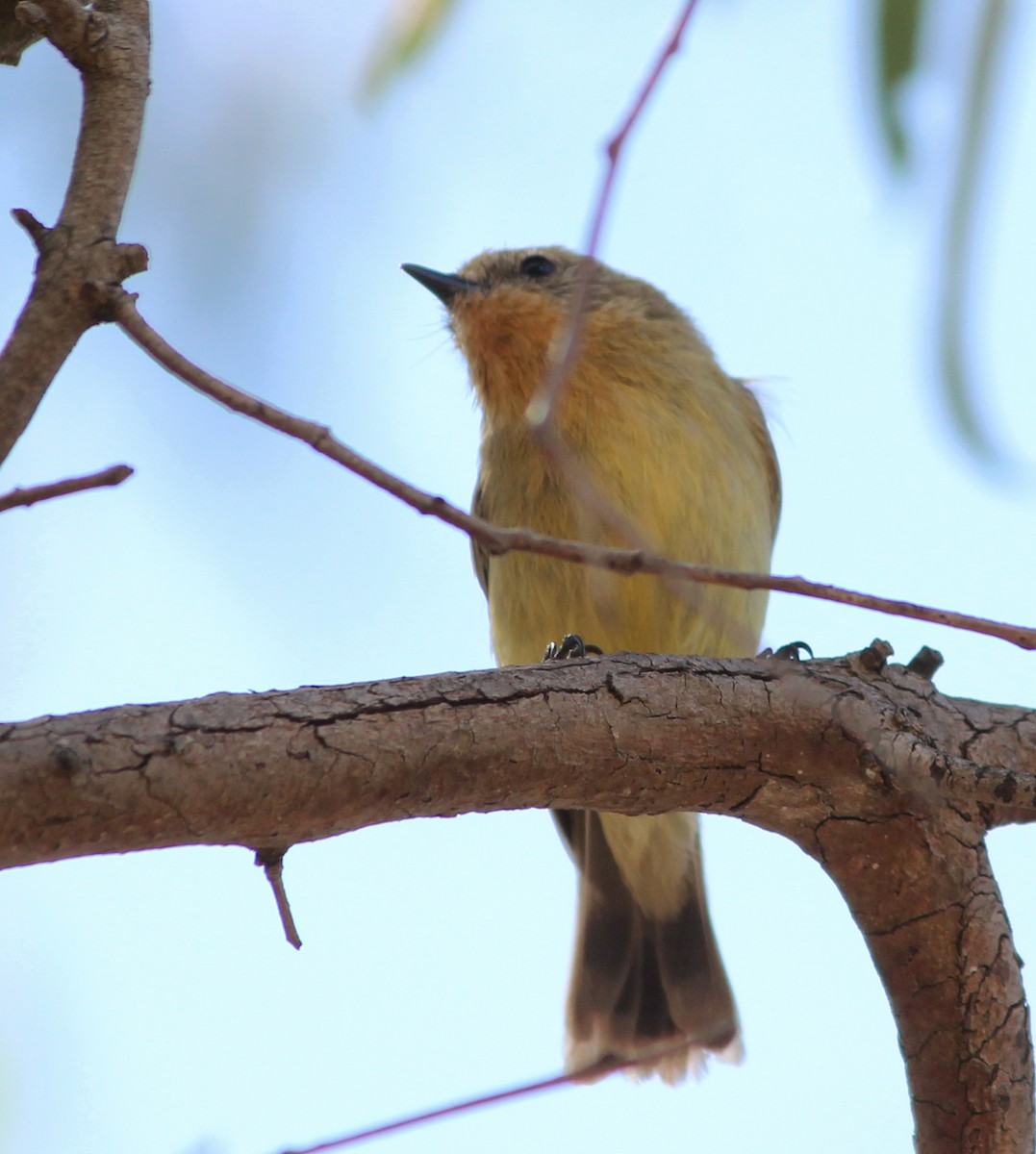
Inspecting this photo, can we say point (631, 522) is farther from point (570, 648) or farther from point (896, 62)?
point (896, 62)

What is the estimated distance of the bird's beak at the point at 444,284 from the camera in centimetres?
542

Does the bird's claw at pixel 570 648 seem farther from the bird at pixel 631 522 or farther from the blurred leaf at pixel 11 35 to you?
the blurred leaf at pixel 11 35

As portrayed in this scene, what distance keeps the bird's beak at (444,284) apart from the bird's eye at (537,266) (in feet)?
0.69

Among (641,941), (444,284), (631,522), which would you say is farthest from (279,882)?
(444,284)

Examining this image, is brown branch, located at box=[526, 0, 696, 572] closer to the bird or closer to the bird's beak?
the bird

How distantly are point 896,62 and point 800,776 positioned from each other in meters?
1.52

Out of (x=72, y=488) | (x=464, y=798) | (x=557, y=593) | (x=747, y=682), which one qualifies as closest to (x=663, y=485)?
(x=557, y=593)

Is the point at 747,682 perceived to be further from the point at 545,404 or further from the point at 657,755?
the point at 545,404

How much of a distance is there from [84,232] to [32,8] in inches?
17.4

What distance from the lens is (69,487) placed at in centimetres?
182

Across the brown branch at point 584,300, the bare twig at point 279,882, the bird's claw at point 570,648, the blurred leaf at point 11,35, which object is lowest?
the bare twig at point 279,882

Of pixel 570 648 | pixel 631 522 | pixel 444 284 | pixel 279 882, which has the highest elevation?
pixel 444 284

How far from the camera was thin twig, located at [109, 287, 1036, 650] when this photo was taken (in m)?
1.84

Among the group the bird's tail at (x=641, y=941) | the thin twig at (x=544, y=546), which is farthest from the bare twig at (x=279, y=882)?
the bird's tail at (x=641, y=941)
